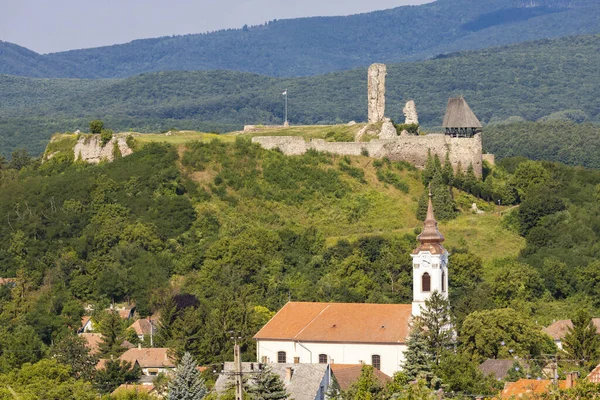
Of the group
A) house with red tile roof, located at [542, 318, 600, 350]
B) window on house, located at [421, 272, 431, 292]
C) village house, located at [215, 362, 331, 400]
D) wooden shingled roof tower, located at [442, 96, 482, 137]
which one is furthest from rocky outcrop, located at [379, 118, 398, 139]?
village house, located at [215, 362, 331, 400]

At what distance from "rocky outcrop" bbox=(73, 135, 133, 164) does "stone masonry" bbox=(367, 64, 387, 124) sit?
14.3m

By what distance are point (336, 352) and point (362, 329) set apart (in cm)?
142

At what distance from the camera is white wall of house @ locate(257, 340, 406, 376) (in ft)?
196

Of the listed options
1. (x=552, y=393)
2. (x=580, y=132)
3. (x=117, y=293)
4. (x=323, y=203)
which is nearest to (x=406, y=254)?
(x=323, y=203)

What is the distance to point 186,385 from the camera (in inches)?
1866

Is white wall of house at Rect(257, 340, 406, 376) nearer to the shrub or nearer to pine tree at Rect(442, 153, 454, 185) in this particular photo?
pine tree at Rect(442, 153, 454, 185)

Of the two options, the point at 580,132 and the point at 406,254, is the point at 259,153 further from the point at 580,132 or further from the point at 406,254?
the point at 580,132

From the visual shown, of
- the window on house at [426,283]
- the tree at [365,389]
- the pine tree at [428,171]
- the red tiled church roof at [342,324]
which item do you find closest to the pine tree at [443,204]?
the pine tree at [428,171]

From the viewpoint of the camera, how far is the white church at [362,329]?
59.9 metres

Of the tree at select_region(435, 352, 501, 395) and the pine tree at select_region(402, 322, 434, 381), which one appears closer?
the pine tree at select_region(402, 322, 434, 381)

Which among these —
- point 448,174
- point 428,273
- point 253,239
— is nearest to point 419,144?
point 448,174

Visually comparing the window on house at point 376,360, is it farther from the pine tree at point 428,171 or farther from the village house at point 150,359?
the pine tree at point 428,171

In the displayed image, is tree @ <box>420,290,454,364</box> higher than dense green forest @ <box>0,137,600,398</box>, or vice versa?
dense green forest @ <box>0,137,600,398</box>

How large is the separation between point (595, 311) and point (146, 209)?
83.2 ft
